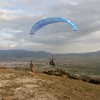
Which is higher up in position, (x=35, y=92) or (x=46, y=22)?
(x=46, y=22)

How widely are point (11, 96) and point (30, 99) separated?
76.6 inches

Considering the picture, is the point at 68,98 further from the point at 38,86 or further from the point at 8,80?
the point at 8,80

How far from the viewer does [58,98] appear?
57.6ft

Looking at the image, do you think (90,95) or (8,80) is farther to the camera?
(8,80)

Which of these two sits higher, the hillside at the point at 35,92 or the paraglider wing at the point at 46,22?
the paraglider wing at the point at 46,22

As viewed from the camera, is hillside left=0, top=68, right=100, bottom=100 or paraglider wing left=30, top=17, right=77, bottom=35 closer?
hillside left=0, top=68, right=100, bottom=100

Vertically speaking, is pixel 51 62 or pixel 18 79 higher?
pixel 51 62

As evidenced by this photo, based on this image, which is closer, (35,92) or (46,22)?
(35,92)

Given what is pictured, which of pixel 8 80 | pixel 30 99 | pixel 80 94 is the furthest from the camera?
pixel 8 80

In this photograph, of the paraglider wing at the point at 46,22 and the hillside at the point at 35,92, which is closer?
the hillside at the point at 35,92

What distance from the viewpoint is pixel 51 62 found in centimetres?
3017

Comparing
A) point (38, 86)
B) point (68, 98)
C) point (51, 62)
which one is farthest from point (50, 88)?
point (51, 62)

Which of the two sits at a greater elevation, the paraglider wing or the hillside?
the paraglider wing

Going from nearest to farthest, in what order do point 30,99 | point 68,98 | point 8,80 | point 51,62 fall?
point 30,99 < point 68,98 < point 8,80 < point 51,62
